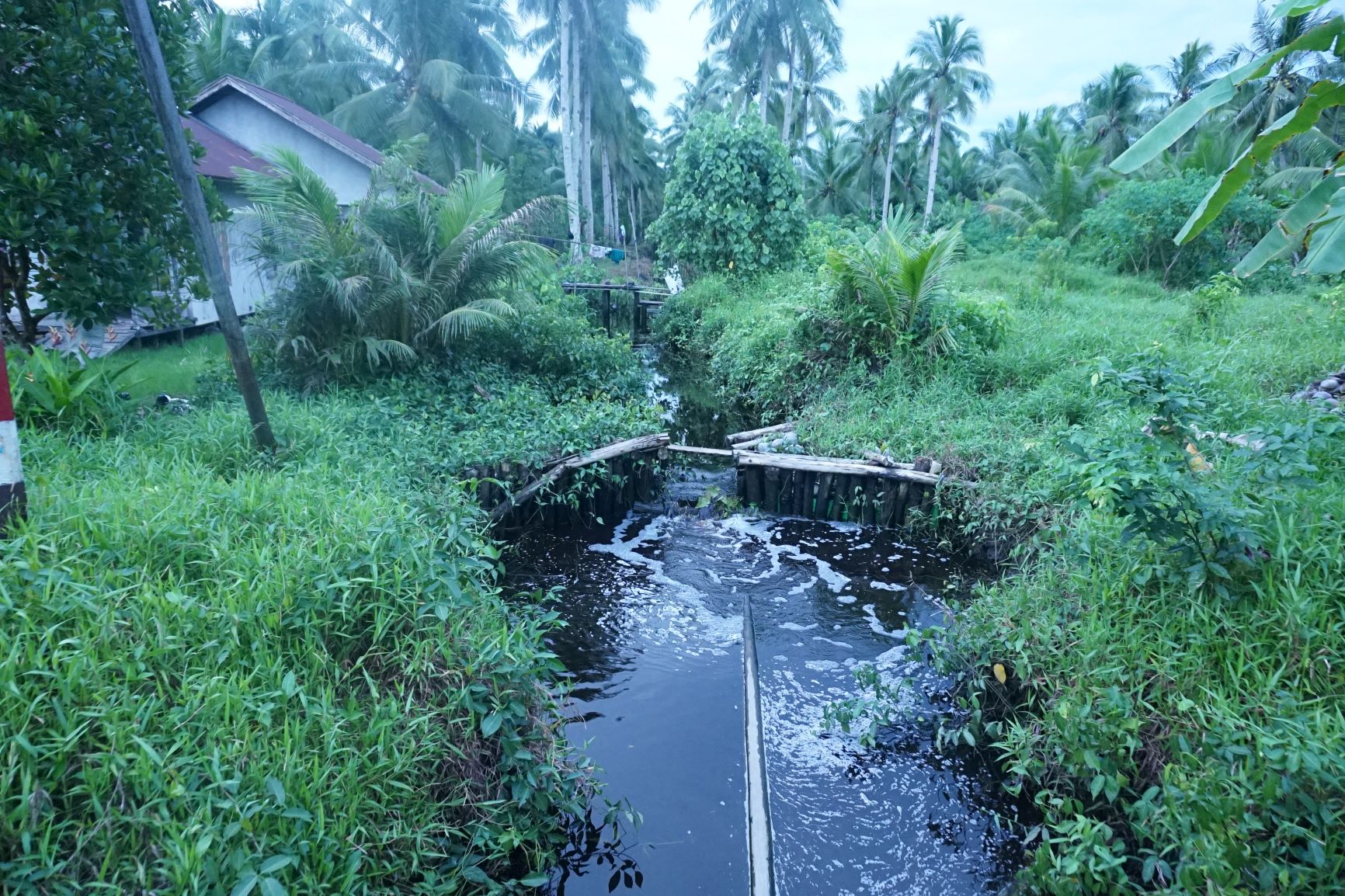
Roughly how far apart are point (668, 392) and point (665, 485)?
5.01 meters

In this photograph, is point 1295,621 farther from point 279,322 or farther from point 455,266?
point 279,322

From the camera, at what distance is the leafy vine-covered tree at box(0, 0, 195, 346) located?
5.32 m

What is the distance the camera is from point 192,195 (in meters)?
4.43

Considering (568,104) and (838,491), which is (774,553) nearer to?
(838,491)

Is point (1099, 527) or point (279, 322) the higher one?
point (279, 322)

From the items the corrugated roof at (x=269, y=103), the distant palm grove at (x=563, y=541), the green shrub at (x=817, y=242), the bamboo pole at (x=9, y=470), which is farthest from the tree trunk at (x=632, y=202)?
the bamboo pole at (x=9, y=470)

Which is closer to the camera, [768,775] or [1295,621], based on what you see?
[1295,621]

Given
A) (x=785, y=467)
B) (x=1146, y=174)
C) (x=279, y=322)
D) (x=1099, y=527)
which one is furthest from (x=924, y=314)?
(x=1146, y=174)

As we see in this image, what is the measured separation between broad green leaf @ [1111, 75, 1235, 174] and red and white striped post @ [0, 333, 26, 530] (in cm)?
505

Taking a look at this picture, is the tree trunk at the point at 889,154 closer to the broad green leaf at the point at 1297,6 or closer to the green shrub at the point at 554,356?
the green shrub at the point at 554,356

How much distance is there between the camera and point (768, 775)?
161 inches

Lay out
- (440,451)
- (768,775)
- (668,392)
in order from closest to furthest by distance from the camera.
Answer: (768,775), (440,451), (668,392)

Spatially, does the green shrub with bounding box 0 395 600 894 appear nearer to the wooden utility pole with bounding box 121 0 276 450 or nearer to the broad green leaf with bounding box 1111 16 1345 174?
the wooden utility pole with bounding box 121 0 276 450

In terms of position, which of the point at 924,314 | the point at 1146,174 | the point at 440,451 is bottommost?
the point at 440,451
